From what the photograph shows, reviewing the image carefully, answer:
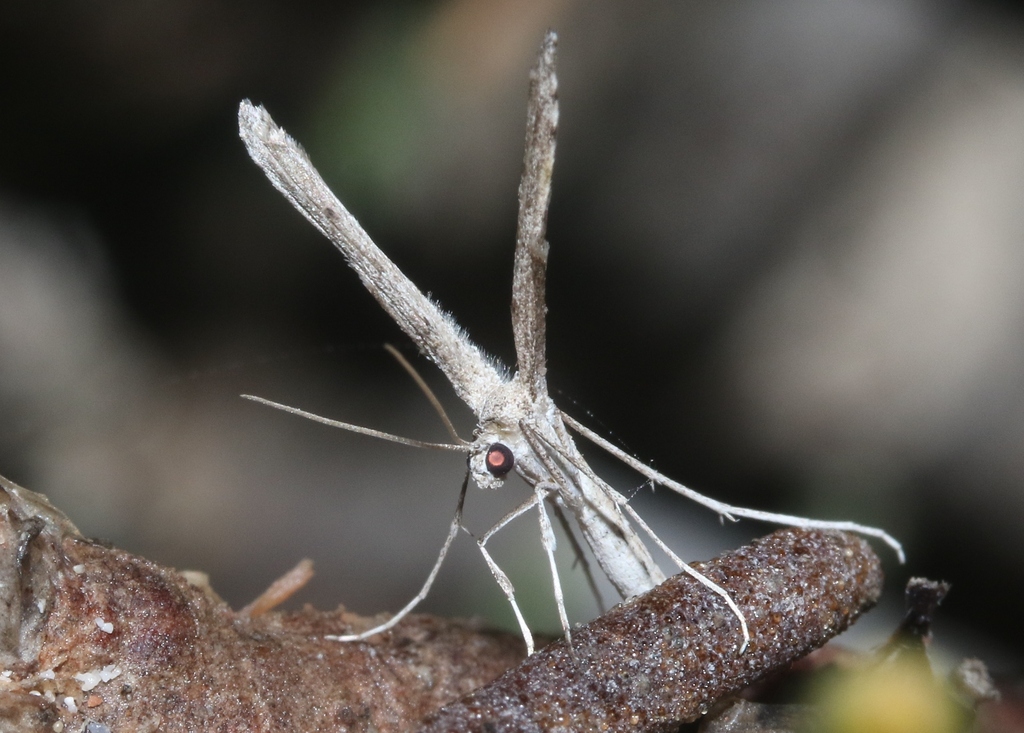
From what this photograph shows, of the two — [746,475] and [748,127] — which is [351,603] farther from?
[748,127]

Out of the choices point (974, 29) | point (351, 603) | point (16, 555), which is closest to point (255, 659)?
point (16, 555)

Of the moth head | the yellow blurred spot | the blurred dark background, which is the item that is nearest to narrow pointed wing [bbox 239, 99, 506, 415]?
the moth head

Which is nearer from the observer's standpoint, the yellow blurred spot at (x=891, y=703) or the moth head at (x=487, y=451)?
the yellow blurred spot at (x=891, y=703)

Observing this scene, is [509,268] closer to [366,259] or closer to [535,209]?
[366,259]

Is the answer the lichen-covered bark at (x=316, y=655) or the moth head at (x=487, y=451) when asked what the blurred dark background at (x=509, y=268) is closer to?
the moth head at (x=487, y=451)

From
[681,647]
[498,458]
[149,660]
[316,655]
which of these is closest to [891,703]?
A: [681,647]

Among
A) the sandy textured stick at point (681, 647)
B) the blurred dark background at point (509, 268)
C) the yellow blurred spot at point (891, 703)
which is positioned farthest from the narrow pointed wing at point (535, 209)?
the blurred dark background at point (509, 268)

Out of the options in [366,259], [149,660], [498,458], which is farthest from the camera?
[498,458]
